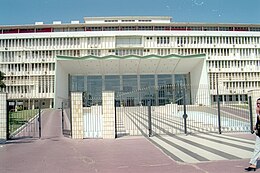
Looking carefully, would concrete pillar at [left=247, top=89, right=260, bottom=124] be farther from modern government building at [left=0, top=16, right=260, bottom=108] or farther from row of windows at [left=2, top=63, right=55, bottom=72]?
row of windows at [left=2, top=63, right=55, bottom=72]

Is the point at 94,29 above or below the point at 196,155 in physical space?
above

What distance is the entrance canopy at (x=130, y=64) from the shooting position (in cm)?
4631

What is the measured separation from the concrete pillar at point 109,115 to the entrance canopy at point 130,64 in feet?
106

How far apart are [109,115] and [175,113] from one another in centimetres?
1277

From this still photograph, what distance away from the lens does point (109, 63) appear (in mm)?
49000

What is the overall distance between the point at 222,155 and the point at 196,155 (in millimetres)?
833

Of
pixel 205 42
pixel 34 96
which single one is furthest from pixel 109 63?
pixel 205 42

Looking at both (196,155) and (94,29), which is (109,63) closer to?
(94,29)

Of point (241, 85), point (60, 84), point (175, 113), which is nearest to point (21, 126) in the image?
point (175, 113)

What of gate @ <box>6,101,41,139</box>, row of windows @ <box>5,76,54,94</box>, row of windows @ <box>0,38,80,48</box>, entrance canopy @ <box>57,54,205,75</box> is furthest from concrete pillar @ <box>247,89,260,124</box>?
row of windows @ <box>0,38,80,48</box>

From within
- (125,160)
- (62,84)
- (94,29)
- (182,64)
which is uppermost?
(94,29)

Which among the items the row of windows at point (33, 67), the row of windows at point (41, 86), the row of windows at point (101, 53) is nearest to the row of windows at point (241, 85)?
the row of windows at point (101, 53)

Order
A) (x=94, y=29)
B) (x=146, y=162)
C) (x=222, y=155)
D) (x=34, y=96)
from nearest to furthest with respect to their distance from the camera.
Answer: (x=146, y=162)
(x=222, y=155)
(x=34, y=96)
(x=94, y=29)

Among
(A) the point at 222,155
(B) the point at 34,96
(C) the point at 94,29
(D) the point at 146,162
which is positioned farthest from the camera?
(C) the point at 94,29
